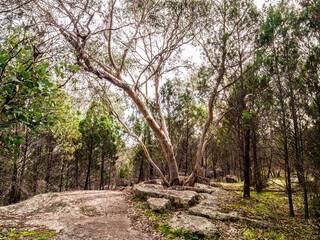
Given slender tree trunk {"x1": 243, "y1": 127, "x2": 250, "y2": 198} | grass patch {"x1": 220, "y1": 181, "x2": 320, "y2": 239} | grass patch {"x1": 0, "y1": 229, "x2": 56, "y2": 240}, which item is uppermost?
slender tree trunk {"x1": 243, "y1": 127, "x2": 250, "y2": 198}

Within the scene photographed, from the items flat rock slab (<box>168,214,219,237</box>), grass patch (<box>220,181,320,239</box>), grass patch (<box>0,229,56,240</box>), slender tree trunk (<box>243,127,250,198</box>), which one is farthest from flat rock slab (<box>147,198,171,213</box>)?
slender tree trunk (<box>243,127,250,198</box>)

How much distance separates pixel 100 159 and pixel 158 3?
11168 mm

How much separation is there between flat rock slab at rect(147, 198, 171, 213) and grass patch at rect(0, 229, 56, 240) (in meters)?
2.50

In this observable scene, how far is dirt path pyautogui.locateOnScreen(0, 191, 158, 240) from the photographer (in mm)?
3736

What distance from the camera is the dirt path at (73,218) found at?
12.3 feet

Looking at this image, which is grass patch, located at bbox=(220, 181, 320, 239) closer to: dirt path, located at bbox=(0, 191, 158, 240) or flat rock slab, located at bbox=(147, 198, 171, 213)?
flat rock slab, located at bbox=(147, 198, 171, 213)

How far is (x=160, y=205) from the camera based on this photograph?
4.98 m

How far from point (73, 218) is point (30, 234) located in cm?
115

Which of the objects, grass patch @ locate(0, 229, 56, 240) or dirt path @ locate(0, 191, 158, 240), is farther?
dirt path @ locate(0, 191, 158, 240)

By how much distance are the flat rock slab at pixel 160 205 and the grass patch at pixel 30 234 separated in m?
2.50

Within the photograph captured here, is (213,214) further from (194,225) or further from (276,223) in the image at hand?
(276,223)

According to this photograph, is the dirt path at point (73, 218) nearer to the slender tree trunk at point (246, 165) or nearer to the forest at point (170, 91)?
the forest at point (170, 91)

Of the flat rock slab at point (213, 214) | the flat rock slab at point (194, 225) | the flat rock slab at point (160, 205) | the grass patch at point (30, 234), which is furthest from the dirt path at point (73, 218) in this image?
the flat rock slab at point (213, 214)

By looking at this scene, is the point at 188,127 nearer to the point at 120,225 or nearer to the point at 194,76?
the point at 194,76
